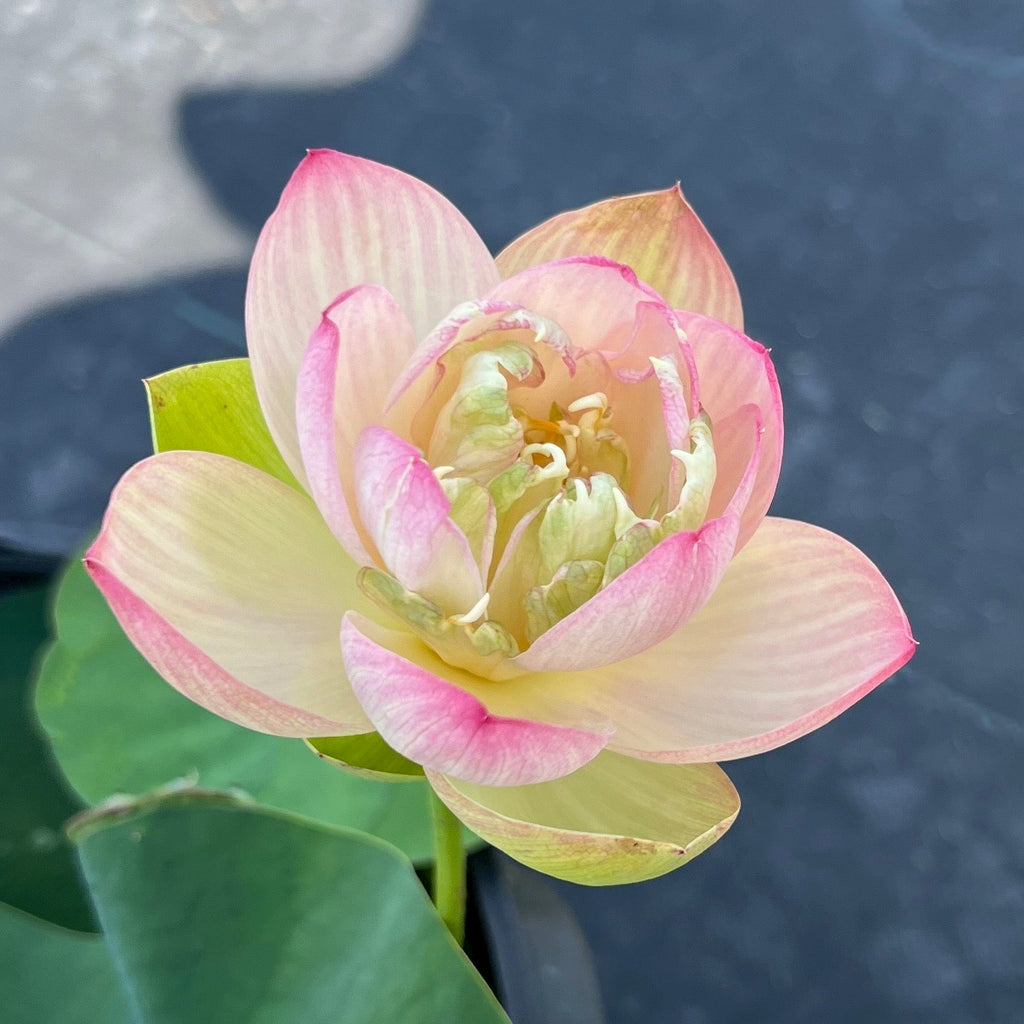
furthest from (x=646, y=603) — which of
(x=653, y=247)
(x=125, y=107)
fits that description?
(x=125, y=107)

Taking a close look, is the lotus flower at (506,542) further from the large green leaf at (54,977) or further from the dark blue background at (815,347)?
the dark blue background at (815,347)

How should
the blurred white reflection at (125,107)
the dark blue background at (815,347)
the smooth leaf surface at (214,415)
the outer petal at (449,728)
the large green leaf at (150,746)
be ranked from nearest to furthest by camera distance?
the outer petal at (449,728)
the smooth leaf surface at (214,415)
the large green leaf at (150,746)
the dark blue background at (815,347)
the blurred white reflection at (125,107)

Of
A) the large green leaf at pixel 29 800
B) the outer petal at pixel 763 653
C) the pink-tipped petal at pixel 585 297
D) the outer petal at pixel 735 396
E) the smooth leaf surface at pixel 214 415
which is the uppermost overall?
the pink-tipped petal at pixel 585 297

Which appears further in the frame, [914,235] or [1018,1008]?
[914,235]

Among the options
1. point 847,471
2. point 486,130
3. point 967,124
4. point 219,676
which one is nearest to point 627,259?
point 219,676

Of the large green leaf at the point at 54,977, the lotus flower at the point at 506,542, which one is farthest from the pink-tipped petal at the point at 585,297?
the large green leaf at the point at 54,977

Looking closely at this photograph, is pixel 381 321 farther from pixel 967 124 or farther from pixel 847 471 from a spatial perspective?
pixel 967 124
